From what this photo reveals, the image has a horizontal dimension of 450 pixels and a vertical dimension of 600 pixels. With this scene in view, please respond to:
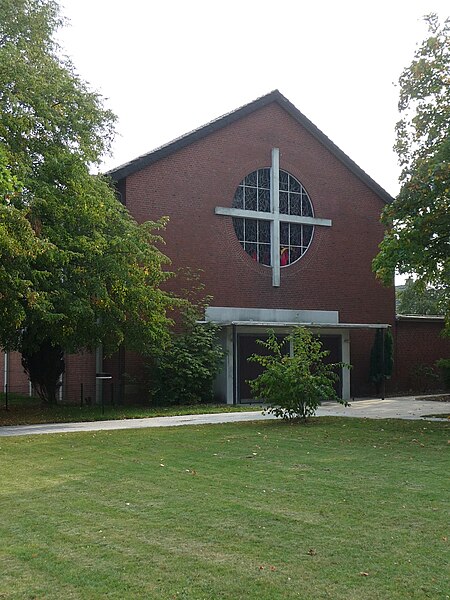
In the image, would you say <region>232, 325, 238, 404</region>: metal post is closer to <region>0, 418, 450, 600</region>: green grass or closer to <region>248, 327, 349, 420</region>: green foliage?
<region>248, 327, 349, 420</region>: green foliage

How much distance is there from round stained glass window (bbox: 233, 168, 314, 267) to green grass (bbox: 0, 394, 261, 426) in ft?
24.2

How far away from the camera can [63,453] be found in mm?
13055

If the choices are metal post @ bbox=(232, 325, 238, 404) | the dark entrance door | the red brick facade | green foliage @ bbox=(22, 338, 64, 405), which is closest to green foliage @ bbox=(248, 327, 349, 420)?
metal post @ bbox=(232, 325, 238, 404)

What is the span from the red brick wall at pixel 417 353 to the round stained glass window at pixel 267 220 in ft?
22.3

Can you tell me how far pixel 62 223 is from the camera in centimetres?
2123

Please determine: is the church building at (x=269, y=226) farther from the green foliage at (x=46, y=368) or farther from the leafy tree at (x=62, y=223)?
the green foliage at (x=46, y=368)

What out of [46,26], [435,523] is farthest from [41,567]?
[46,26]

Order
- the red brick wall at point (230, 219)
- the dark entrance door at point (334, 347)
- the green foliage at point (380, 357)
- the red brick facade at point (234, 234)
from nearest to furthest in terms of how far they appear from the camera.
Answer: the red brick facade at point (234, 234)
the red brick wall at point (230, 219)
the dark entrance door at point (334, 347)
the green foliage at point (380, 357)

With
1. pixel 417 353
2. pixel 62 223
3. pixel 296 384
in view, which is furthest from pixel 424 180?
pixel 417 353

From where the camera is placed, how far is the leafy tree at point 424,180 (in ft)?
57.0

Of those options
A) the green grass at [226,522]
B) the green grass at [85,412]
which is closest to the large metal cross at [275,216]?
the green grass at [85,412]

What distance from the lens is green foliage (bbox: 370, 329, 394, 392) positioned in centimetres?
3262

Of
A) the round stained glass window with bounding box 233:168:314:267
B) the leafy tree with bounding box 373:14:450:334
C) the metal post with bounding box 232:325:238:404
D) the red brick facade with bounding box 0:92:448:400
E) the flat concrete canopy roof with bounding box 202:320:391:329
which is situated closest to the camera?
the leafy tree with bounding box 373:14:450:334

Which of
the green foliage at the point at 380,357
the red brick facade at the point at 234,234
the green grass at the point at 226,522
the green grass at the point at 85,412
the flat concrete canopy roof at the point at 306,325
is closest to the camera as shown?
the green grass at the point at 226,522
